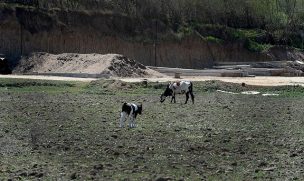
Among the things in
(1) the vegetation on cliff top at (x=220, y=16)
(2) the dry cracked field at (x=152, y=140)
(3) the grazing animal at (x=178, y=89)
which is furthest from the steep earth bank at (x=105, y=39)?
(2) the dry cracked field at (x=152, y=140)

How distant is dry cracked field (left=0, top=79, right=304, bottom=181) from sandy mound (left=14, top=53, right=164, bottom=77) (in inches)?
748

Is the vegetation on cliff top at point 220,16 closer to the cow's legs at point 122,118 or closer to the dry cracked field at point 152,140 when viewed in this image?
the dry cracked field at point 152,140

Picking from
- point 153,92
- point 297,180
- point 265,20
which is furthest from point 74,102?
point 265,20

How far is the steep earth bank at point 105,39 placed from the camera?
212 feet

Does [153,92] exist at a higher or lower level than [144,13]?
lower

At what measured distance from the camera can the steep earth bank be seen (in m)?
64.6

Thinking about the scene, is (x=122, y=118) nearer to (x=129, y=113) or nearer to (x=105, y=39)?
(x=129, y=113)

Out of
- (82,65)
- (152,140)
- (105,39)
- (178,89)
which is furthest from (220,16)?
(152,140)

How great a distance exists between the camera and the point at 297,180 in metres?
14.8

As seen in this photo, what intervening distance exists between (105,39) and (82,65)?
40.4 feet

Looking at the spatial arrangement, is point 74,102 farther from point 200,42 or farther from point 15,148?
point 200,42

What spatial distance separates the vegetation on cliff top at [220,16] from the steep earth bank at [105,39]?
0.97m

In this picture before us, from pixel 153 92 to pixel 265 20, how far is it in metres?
48.3

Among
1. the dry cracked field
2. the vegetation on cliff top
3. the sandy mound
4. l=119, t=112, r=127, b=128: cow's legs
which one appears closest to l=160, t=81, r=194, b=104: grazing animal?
the dry cracked field
